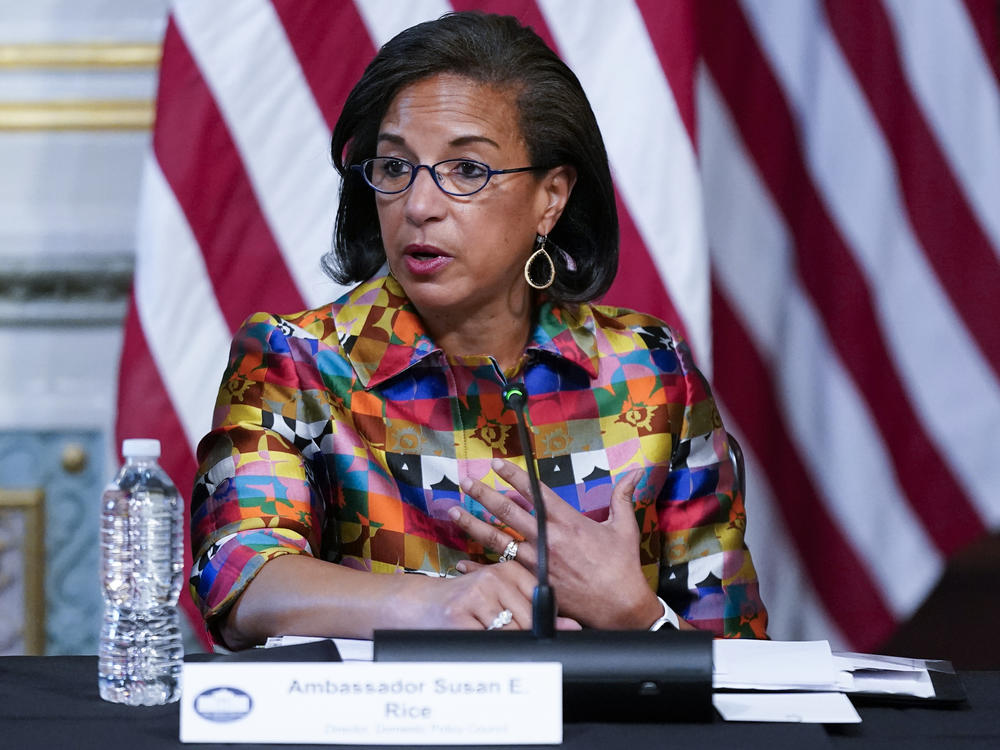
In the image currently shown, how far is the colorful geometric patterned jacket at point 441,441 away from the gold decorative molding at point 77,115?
96 cm

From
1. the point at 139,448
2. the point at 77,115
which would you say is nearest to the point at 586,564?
the point at 139,448

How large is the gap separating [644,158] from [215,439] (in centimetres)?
99

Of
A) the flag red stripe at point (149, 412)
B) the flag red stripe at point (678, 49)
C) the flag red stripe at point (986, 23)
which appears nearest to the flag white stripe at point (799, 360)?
the flag red stripe at point (678, 49)

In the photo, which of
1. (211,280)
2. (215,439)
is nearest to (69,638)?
(211,280)

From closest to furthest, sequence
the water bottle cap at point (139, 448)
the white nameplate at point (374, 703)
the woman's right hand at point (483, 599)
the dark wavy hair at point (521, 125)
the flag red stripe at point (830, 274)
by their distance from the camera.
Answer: the white nameplate at point (374, 703)
the water bottle cap at point (139, 448)
the woman's right hand at point (483, 599)
the dark wavy hair at point (521, 125)
the flag red stripe at point (830, 274)

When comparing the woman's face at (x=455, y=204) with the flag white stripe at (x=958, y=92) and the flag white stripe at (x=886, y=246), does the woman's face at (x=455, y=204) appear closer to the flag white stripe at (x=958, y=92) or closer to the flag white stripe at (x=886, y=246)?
the flag white stripe at (x=886, y=246)

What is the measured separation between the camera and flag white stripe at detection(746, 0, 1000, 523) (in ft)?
7.61

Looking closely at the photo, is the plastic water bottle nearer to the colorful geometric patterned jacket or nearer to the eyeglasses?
the colorful geometric patterned jacket

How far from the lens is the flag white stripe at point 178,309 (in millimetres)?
2177

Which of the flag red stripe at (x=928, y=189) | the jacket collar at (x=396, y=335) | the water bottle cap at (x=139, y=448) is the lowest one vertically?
the water bottle cap at (x=139, y=448)

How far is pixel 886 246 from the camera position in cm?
236

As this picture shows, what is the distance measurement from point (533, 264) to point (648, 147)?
51 centimetres

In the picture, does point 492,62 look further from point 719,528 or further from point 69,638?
point 69,638

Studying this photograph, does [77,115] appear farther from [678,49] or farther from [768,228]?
[768,228]
